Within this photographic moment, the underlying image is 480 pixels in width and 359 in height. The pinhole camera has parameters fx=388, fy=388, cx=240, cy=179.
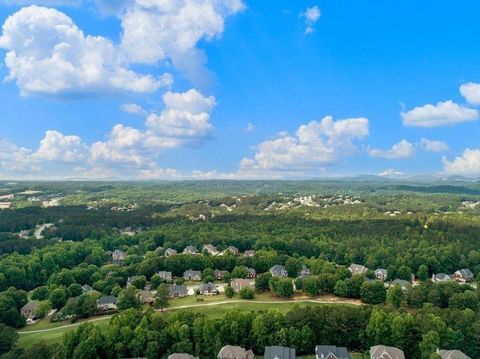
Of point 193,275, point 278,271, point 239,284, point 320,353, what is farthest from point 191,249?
point 320,353

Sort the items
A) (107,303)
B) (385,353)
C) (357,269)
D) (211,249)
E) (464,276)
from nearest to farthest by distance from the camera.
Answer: (385,353) → (107,303) → (464,276) → (357,269) → (211,249)

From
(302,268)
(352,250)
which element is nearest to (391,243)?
(352,250)

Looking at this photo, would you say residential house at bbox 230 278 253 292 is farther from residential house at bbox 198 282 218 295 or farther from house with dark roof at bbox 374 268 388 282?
house with dark roof at bbox 374 268 388 282

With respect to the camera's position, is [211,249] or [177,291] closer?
[177,291]

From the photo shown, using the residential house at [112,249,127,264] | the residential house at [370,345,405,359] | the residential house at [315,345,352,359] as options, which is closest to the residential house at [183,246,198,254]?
the residential house at [112,249,127,264]

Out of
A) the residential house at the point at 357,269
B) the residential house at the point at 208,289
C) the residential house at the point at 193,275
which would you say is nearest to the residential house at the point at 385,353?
the residential house at the point at 208,289

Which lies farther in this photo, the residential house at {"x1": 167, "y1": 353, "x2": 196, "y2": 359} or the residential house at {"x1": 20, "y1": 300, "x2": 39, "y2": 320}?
the residential house at {"x1": 20, "y1": 300, "x2": 39, "y2": 320}

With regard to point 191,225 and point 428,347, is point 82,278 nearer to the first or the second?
point 191,225

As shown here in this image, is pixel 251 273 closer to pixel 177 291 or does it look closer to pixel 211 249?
pixel 177 291
